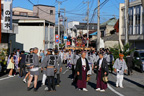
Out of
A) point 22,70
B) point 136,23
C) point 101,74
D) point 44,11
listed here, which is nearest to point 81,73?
point 101,74

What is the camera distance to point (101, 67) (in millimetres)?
10461

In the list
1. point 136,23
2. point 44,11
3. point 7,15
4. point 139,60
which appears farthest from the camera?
point 44,11

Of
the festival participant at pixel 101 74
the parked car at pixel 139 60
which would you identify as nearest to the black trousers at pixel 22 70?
the festival participant at pixel 101 74

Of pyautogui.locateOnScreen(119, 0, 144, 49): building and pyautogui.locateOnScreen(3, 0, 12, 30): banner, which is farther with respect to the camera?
pyautogui.locateOnScreen(119, 0, 144, 49): building

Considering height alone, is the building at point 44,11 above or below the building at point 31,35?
above

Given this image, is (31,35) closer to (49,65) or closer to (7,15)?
(7,15)

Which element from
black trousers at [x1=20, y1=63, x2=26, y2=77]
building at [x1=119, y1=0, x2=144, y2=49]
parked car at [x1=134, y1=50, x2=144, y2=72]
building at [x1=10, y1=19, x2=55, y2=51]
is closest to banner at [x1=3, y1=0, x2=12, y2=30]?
black trousers at [x1=20, y1=63, x2=26, y2=77]

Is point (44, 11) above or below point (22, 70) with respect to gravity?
above

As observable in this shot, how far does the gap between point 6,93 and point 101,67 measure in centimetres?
428

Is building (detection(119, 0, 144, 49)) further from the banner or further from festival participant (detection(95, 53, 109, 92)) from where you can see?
festival participant (detection(95, 53, 109, 92))

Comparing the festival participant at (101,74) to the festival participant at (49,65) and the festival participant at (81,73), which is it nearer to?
the festival participant at (81,73)

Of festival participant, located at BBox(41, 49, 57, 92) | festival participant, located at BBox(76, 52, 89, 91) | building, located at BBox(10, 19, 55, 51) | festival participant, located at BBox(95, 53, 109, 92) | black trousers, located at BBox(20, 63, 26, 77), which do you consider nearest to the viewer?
festival participant, located at BBox(41, 49, 57, 92)

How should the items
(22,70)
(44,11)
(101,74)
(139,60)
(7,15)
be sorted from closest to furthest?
1. (101,74)
2. (22,70)
3. (139,60)
4. (7,15)
5. (44,11)

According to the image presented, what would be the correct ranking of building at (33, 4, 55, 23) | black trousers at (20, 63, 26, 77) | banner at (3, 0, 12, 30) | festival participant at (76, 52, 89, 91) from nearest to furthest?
festival participant at (76, 52, 89, 91) < black trousers at (20, 63, 26, 77) < banner at (3, 0, 12, 30) < building at (33, 4, 55, 23)
